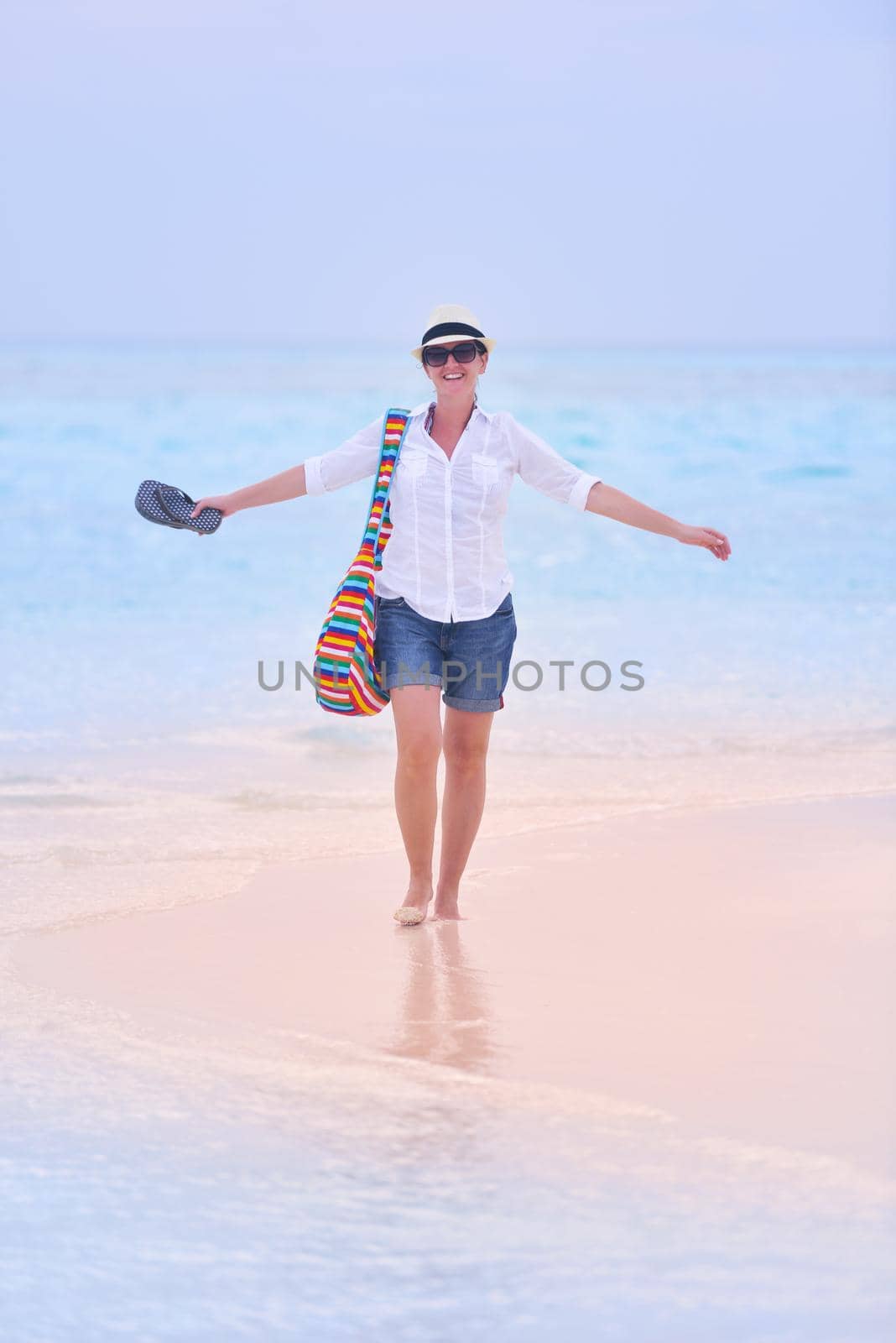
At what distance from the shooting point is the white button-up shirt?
4516mm

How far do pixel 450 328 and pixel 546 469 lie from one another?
1.56 feet

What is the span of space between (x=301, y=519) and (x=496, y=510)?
1410 cm

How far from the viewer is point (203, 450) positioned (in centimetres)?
3064

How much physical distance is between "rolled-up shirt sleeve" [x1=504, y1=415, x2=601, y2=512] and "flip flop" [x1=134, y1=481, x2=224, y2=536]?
0.85m

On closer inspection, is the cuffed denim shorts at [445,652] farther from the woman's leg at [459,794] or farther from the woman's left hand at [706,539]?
the woman's left hand at [706,539]

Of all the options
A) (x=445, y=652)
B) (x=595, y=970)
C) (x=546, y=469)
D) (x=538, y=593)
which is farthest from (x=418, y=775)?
(x=538, y=593)

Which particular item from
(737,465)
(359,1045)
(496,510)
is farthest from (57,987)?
(737,465)

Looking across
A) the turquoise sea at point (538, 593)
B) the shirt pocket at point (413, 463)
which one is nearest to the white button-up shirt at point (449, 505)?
the shirt pocket at point (413, 463)

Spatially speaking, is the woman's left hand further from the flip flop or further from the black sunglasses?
the flip flop

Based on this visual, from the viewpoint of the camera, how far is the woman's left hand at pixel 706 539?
452 cm

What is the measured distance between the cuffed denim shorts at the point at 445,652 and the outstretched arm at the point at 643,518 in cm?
37

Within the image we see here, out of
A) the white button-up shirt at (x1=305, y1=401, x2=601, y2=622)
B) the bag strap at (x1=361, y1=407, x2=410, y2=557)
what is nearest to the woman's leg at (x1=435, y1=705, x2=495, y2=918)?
the white button-up shirt at (x1=305, y1=401, x2=601, y2=622)

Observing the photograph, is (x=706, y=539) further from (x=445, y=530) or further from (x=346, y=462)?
(x=346, y=462)

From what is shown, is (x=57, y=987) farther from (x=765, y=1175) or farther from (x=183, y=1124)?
(x=765, y=1175)
